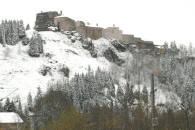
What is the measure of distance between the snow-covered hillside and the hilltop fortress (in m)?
6.26

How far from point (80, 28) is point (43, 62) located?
42003mm

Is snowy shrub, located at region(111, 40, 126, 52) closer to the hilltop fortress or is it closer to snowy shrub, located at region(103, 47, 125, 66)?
the hilltop fortress

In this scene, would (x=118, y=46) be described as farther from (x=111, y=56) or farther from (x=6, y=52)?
(x=6, y=52)

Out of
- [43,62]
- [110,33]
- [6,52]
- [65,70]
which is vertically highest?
[110,33]

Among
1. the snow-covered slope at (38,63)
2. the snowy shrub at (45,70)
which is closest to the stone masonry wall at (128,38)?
the snow-covered slope at (38,63)

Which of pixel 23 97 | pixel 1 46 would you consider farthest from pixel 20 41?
pixel 23 97

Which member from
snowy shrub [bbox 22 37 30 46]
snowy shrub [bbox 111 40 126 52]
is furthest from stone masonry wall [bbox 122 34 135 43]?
snowy shrub [bbox 22 37 30 46]

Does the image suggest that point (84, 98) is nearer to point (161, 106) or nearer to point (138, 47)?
point (161, 106)

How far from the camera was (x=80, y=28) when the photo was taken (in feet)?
559

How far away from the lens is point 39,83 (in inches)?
4621

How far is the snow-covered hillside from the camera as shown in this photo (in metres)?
113

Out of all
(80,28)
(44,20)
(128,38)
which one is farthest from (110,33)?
(44,20)

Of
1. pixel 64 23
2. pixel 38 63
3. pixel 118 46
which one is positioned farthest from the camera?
pixel 118 46

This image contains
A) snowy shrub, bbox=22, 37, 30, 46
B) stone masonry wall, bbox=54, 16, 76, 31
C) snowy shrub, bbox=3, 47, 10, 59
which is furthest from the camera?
stone masonry wall, bbox=54, 16, 76, 31
